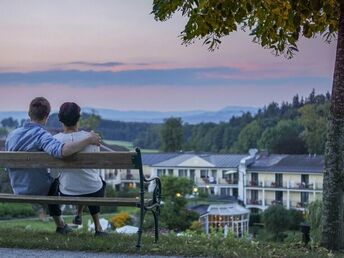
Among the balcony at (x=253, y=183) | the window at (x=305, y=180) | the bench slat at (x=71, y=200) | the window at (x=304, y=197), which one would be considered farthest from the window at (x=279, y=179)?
the bench slat at (x=71, y=200)

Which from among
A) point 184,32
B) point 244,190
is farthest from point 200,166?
point 184,32

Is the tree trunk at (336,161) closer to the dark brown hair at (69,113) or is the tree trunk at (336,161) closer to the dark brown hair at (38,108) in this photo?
the dark brown hair at (69,113)

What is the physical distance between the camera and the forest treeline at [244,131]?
3364 inches

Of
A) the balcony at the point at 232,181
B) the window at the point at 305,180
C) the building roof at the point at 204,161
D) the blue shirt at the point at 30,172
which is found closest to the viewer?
the blue shirt at the point at 30,172

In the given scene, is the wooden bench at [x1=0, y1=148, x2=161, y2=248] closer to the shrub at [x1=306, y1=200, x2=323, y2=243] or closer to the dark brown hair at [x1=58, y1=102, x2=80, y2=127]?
the dark brown hair at [x1=58, y1=102, x2=80, y2=127]

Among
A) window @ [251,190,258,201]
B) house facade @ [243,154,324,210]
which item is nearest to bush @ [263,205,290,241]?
house facade @ [243,154,324,210]

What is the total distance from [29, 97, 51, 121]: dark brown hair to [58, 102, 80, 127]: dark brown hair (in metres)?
0.16

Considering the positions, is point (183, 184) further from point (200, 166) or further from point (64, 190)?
point (64, 190)

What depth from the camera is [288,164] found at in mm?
81125

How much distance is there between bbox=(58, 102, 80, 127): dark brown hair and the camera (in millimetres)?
7195

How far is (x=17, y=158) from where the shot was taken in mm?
6898

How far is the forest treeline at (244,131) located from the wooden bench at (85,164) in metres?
69.2

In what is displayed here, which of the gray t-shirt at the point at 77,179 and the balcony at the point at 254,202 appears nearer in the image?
the gray t-shirt at the point at 77,179

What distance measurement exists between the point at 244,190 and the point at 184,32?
241 ft
